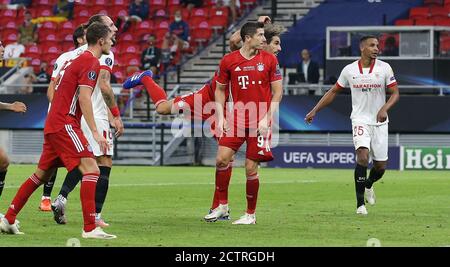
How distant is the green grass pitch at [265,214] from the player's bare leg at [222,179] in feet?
0.82

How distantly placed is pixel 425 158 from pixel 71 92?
748 inches

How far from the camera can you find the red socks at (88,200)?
12.4 meters

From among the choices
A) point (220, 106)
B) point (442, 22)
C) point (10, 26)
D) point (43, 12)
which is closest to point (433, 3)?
point (442, 22)

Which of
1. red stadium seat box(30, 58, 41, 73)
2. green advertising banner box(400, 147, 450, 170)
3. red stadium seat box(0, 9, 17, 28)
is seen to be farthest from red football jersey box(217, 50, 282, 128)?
red stadium seat box(0, 9, 17, 28)

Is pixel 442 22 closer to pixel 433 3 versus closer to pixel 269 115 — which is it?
pixel 433 3

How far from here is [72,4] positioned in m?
40.1

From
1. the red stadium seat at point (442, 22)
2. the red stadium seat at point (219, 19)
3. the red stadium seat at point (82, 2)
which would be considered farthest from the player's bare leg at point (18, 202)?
the red stadium seat at point (82, 2)

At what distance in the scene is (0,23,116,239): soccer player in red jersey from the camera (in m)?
12.4

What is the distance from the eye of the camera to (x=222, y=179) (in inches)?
597

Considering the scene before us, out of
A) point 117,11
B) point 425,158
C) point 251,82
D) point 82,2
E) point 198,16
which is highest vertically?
point 82,2

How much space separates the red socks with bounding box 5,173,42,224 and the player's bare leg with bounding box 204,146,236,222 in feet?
8.67

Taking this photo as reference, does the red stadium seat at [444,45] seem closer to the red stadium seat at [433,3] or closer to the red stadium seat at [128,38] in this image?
the red stadium seat at [433,3]

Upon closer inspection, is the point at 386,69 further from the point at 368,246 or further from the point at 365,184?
the point at 368,246
